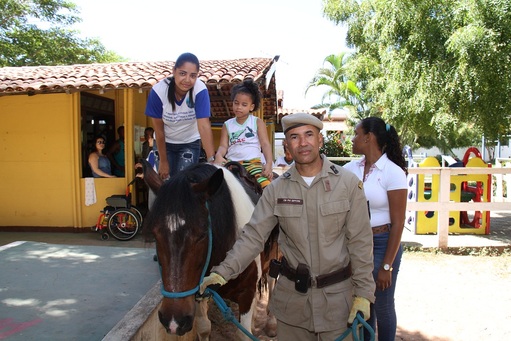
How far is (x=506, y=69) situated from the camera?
742cm

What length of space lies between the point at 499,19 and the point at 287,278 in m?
7.49

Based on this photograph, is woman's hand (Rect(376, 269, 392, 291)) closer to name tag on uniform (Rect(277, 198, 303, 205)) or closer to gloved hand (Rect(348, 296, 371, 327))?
gloved hand (Rect(348, 296, 371, 327))

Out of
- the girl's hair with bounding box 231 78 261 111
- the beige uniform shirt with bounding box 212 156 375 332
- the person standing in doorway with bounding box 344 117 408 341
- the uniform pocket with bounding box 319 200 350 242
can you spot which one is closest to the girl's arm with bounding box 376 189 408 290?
the person standing in doorway with bounding box 344 117 408 341

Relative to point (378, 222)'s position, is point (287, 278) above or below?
below

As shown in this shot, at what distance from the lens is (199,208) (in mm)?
2152

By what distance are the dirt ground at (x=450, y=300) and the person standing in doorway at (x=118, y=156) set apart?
200 inches

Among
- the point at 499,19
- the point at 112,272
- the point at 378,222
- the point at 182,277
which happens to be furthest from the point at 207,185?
the point at 499,19

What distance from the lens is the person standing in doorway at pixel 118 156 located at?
28.7 feet

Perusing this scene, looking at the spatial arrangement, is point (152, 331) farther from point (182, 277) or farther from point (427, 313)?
point (427, 313)

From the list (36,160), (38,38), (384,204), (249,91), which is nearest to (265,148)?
(249,91)

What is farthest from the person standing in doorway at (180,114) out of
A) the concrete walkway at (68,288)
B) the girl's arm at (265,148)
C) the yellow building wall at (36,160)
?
the yellow building wall at (36,160)

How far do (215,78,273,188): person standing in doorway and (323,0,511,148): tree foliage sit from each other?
18.1 ft

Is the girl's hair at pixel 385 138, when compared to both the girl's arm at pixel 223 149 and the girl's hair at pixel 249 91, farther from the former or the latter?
the girl's arm at pixel 223 149

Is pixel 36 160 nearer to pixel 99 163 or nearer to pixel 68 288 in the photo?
pixel 99 163
